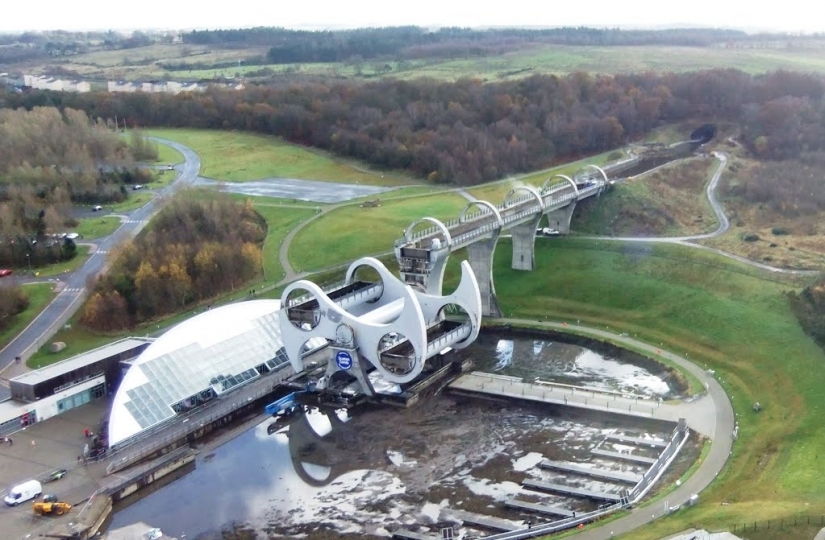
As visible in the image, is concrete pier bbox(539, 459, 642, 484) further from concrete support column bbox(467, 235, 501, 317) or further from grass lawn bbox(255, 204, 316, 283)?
grass lawn bbox(255, 204, 316, 283)

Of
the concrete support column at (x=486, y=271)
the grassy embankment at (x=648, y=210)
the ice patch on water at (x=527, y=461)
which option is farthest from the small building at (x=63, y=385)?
the grassy embankment at (x=648, y=210)

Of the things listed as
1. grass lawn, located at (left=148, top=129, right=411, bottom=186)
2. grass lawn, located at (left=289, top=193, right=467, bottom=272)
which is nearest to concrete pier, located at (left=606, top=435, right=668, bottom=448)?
grass lawn, located at (left=289, top=193, right=467, bottom=272)

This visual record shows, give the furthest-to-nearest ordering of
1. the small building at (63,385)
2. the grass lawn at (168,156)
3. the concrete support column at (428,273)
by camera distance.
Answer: the grass lawn at (168,156) < the concrete support column at (428,273) < the small building at (63,385)

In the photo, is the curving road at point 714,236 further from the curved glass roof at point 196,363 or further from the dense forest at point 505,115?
the curved glass roof at point 196,363

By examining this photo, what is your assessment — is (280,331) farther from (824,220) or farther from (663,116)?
(663,116)

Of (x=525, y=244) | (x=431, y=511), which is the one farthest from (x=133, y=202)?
(x=431, y=511)

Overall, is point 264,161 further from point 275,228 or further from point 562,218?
point 562,218
